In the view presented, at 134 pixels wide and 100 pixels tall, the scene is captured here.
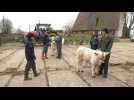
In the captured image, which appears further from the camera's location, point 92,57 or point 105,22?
point 105,22

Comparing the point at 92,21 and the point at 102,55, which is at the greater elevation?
the point at 92,21

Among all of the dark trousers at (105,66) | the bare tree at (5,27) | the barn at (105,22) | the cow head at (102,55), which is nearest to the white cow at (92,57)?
the cow head at (102,55)

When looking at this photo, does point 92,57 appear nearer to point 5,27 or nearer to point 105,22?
point 105,22

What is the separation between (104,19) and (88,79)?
138ft

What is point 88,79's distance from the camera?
31.6 feet

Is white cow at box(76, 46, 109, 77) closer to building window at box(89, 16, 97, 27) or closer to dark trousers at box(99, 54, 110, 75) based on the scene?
dark trousers at box(99, 54, 110, 75)

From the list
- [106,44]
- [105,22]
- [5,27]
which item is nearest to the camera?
[106,44]

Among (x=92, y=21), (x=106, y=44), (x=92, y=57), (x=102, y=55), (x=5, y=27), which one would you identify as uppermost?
(x=92, y=21)

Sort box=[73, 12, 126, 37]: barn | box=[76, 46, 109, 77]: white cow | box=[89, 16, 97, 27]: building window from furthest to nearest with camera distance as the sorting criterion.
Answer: box=[89, 16, 97, 27]: building window
box=[73, 12, 126, 37]: barn
box=[76, 46, 109, 77]: white cow

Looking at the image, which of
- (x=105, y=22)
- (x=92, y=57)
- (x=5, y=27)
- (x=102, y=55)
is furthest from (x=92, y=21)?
(x=102, y=55)

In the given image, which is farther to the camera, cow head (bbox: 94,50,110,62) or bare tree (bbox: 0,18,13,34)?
bare tree (bbox: 0,18,13,34)

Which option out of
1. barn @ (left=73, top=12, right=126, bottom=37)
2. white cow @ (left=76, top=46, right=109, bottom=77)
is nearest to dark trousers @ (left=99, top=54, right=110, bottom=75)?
white cow @ (left=76, top=46, right=109, bottom=77)
